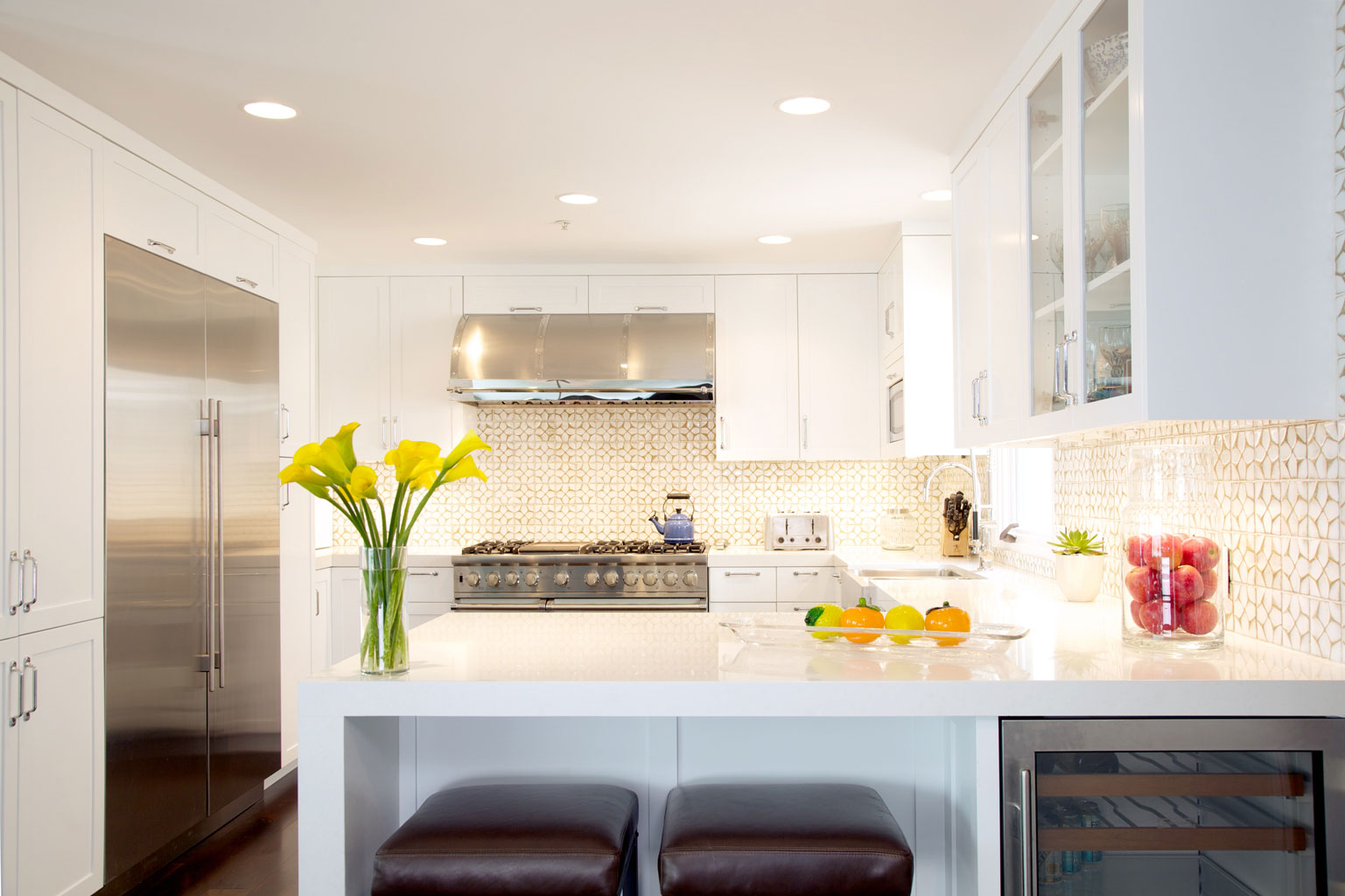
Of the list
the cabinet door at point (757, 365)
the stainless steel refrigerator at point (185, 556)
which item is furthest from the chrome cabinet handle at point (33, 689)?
the cabinet door at point (757, 365)

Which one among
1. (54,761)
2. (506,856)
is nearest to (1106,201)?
(506,856)

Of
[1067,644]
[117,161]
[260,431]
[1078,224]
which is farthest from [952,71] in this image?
[260,431]

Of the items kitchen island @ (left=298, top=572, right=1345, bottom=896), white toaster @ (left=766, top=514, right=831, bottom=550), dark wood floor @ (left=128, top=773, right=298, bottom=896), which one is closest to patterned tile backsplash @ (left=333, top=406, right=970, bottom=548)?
white toaster @ (left=766, top=514, right=831, bottom=550)

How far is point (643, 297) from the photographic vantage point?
16.0 ft

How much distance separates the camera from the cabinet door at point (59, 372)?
8.27ft

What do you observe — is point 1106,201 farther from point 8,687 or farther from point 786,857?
point 8,687

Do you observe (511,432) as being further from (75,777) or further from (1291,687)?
(1291,687)

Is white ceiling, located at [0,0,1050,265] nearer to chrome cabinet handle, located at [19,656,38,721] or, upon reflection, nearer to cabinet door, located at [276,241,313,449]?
cabinet door, located at [276,241,313,449]

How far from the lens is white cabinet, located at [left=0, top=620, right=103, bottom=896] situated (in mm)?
2439

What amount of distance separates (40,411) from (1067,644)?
2650mm

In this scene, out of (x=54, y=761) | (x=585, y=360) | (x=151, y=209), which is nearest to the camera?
(x=54, y=761)

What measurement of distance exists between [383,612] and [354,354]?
3.36m

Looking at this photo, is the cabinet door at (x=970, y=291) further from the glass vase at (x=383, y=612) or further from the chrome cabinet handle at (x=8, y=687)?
the chrome cabinet handle at (x=8, y=687)

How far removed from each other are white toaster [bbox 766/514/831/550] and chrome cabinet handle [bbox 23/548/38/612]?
3183 mm
